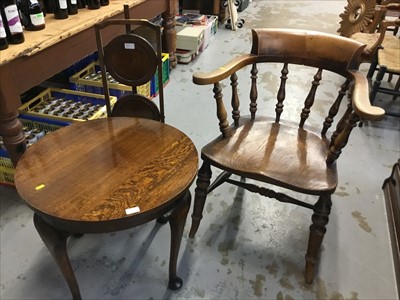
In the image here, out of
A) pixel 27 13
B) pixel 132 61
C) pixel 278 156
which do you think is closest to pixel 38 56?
pixel 27 13

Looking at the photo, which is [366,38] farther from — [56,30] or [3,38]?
[3,38]

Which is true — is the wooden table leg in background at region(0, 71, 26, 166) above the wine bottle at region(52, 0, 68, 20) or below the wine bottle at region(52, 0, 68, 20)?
below

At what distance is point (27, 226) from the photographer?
1.60 m

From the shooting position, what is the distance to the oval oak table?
936 mm

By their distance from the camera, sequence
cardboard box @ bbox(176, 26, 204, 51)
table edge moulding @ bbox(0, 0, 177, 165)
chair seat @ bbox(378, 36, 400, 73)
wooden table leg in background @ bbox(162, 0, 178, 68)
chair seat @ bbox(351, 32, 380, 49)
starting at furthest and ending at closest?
cardboard box @ bbox(176, 26, 204, 51), wooden table leg in background @ bbox(162, 0, 178, 68), chair seat @ bbox(351, 32, 380, 49), chair seat @ bbox(378, 36, 400, 73), table edge moulding @ bbox(0, 0, 177, 165)

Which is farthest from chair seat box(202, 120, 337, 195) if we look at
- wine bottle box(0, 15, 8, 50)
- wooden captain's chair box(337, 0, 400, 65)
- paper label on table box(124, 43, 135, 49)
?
wooden captain's chair box(337, 0, 400, 65)

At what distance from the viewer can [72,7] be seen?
181cm

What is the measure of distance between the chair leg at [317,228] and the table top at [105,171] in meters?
0.52

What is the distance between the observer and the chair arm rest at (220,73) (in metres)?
1.25

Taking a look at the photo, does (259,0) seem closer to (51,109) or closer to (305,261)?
(51,109)

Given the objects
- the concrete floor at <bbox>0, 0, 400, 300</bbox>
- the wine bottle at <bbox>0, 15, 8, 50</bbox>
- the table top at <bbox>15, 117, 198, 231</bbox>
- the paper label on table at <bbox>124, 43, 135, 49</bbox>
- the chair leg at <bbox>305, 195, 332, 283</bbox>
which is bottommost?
the concrete floor at <bbox>0, 0, 400, 300</bbox>

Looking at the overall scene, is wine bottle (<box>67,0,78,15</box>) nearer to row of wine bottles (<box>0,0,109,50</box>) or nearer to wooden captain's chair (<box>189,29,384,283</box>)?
row of wine bottles (<box>0,0,109,50</box>)

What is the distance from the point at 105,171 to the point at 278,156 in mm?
689

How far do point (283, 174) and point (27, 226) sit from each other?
1242 mm
